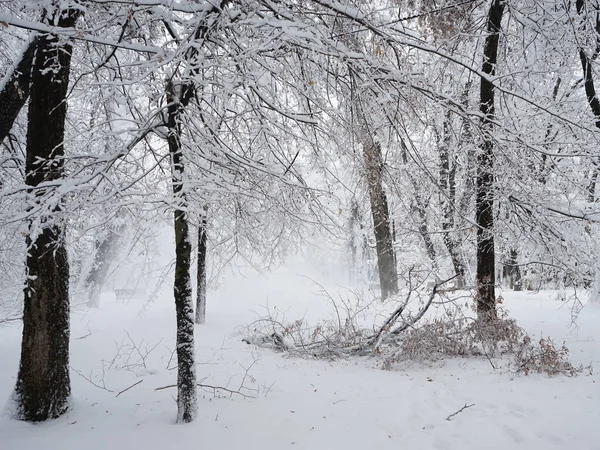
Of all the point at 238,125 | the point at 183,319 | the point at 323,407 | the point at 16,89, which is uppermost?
the point at 16,89

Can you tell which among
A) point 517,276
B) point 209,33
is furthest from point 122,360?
point 517,276

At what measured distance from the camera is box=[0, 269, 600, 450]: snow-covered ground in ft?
11.5

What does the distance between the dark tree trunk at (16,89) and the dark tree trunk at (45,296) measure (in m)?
0.44

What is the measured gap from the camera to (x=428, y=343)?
5988mm

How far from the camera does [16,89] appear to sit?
15.6 feet

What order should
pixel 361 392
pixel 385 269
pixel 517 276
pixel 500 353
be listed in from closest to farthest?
1. pixel 361 392
2. pixel 500 353
3. pixel 385 269
4. pixel 517 276

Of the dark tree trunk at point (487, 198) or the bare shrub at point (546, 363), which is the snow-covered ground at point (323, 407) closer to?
→ the bare shrub at point (546, 363)

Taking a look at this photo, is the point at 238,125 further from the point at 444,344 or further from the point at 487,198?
the point at 444,344

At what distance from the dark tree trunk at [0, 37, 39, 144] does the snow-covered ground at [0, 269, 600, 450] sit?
3408 mm

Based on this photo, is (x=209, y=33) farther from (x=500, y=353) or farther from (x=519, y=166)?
(x=500, y=353)

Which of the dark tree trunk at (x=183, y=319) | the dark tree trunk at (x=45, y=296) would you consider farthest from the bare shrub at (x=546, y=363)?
the dark tree trunk at (x=45, y=296)

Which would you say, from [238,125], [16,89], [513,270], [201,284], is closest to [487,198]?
[238,125]

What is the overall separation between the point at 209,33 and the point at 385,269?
1008 cm

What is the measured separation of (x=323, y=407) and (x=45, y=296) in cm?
332
